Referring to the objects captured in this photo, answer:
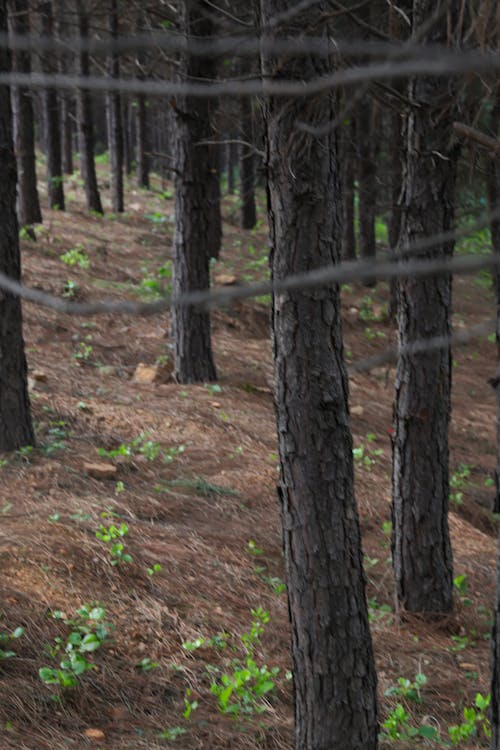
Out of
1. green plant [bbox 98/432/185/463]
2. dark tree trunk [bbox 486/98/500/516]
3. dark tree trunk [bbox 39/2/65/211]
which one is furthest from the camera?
dark tree trunk [bbox 39/2/65/211]

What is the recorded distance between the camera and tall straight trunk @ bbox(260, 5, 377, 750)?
352cm

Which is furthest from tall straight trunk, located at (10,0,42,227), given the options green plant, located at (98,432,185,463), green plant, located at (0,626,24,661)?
green plant, located at (0,626,24,661)

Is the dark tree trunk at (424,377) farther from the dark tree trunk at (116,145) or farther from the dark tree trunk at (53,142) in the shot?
the dark tree trunk at (116,145)

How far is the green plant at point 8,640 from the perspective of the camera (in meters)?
4.29

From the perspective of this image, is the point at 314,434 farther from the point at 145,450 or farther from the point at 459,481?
the point at 459,481

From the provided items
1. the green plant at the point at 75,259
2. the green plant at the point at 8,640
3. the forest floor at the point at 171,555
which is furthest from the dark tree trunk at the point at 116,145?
the green plant at the point at 8,640

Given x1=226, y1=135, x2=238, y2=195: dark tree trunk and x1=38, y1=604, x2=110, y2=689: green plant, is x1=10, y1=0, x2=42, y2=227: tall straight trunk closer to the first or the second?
x1=38, y1=604, x2=110, y2=689: green plant

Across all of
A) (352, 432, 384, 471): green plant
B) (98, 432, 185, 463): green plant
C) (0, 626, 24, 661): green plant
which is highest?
(98, 432, 185, 463): green plant

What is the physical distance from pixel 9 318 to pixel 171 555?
7.74 ft

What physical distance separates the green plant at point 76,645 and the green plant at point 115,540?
523 mm

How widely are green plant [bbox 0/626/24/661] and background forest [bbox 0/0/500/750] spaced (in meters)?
0.05

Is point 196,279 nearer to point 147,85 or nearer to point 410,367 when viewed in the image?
point 410,367

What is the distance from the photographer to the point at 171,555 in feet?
19.1

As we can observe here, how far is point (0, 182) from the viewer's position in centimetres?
651
